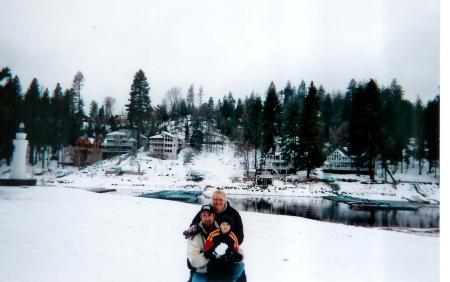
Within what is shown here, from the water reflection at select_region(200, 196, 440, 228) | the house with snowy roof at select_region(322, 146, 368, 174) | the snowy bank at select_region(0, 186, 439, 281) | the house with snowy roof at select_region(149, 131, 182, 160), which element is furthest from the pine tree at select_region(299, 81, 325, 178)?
the house with snowy roof at select_region(149, 131, 182, 160)

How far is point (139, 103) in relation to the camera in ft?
14.3

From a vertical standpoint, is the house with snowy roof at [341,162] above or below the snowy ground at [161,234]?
above

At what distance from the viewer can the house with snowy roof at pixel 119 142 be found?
4.40m

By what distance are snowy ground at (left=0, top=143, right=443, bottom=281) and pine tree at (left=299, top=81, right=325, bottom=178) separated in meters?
0.37

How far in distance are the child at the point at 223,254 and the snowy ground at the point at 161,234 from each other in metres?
0.85

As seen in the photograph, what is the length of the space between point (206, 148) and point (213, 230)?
2.86 m

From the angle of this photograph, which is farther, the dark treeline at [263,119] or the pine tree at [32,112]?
the pine tree at [32,112]

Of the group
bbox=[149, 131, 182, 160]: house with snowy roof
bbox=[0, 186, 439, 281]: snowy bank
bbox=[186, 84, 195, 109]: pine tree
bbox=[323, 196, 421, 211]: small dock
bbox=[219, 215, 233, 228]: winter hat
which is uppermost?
bbox=[186, 84, 195, 109]: pine tree

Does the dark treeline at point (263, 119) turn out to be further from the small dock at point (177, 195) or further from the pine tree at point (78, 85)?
the small dock at point (177, 195)

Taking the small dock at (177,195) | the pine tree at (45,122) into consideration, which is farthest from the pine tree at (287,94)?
the pine tree at (45,122)

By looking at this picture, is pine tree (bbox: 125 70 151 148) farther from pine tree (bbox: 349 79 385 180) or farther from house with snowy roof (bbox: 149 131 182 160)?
pine tree (bbox: 349 79 385 180)

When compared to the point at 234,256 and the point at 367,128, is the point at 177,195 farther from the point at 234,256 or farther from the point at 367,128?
the point at 367,128

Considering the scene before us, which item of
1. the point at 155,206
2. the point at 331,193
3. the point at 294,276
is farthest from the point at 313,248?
the point at 155,206

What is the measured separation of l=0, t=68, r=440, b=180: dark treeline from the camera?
3.60 metres
